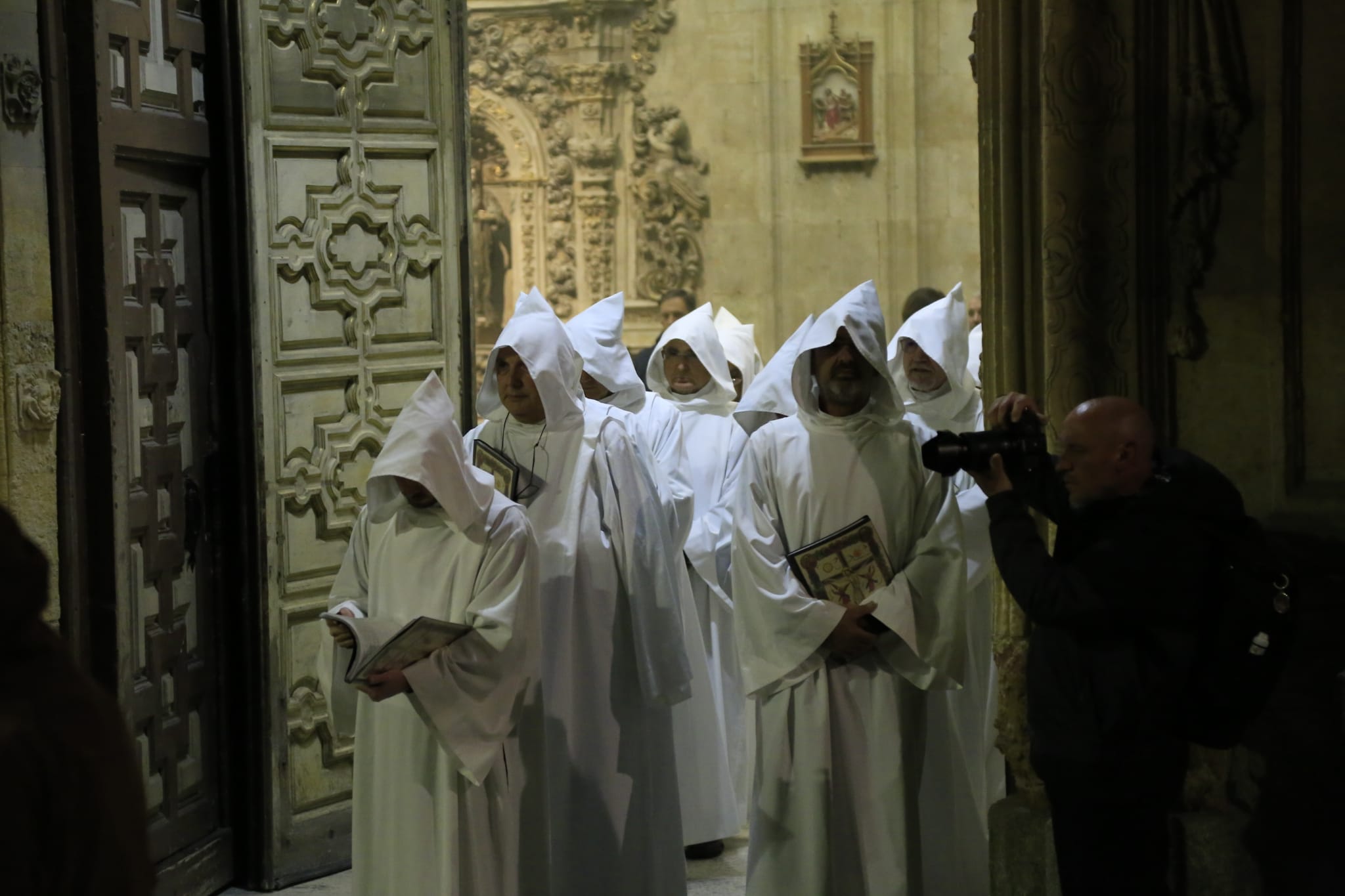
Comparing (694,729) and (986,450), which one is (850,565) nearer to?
(986,450)

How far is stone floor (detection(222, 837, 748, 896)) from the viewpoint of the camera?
5.51m

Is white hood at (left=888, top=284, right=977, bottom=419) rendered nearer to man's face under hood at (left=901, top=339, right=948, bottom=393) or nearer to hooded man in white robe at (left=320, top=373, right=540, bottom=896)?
man's face under hood at (left=901, top=339, right=948, bottom=393)

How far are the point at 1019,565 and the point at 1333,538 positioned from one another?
3.57 ft

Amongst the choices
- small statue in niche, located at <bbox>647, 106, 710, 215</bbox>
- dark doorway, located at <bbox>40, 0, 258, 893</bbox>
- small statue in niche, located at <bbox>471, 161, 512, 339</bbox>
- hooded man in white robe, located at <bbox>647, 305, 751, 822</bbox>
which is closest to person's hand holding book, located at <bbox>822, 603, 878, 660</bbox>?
hooded man in white robe, located at <bbox>647, 305, 751, 822</bbox>

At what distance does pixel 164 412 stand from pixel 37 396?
0.72m

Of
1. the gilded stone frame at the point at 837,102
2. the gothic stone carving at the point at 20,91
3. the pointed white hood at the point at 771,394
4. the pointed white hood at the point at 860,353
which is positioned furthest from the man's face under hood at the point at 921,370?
the gilded stone frame at the point at 837,102

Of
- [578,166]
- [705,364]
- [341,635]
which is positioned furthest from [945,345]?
[578,166]

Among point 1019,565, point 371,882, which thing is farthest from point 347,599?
point 1019,565

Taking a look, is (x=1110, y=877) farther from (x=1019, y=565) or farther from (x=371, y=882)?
(x=371, y=882)

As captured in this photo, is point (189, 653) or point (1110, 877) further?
point (189, 653)

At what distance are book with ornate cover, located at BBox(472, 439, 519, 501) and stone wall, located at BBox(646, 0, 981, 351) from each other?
7038 millimetres

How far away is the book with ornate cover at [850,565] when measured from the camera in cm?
464

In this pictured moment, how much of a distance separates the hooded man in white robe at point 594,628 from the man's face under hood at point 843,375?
0.67 m

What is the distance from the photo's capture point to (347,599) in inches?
171
